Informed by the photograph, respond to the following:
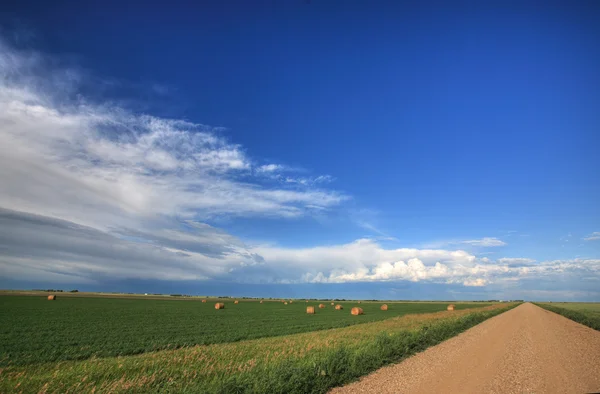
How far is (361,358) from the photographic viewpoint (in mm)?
12773

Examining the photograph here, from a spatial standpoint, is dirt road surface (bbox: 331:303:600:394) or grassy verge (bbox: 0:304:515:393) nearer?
grassy verge (bbox: 0:304:515:393)

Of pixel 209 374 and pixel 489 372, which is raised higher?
pixel 209 374

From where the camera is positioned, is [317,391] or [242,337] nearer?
[317,391]

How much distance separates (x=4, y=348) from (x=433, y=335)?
77.5ft

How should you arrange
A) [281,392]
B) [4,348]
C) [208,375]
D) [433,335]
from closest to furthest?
[281,392] < [208,375] < [4,348] < [433,335]

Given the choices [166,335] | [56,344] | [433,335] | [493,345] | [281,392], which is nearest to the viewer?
[281,392]

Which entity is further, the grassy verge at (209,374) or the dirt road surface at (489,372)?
the dirt road surface at (489,372)

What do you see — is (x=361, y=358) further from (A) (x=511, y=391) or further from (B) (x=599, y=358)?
(B) (x=599, y=358)

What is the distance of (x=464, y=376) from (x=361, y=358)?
11.9 feet

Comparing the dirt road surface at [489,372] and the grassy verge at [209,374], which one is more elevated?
the grassy verge at [209,374]

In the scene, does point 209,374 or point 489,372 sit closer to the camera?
point 209,374

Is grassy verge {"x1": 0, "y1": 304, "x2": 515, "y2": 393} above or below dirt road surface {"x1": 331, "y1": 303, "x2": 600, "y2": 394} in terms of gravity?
above

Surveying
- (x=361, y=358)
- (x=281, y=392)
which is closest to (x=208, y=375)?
(x=281, y=392)

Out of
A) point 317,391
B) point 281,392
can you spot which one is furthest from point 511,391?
point 281,392
